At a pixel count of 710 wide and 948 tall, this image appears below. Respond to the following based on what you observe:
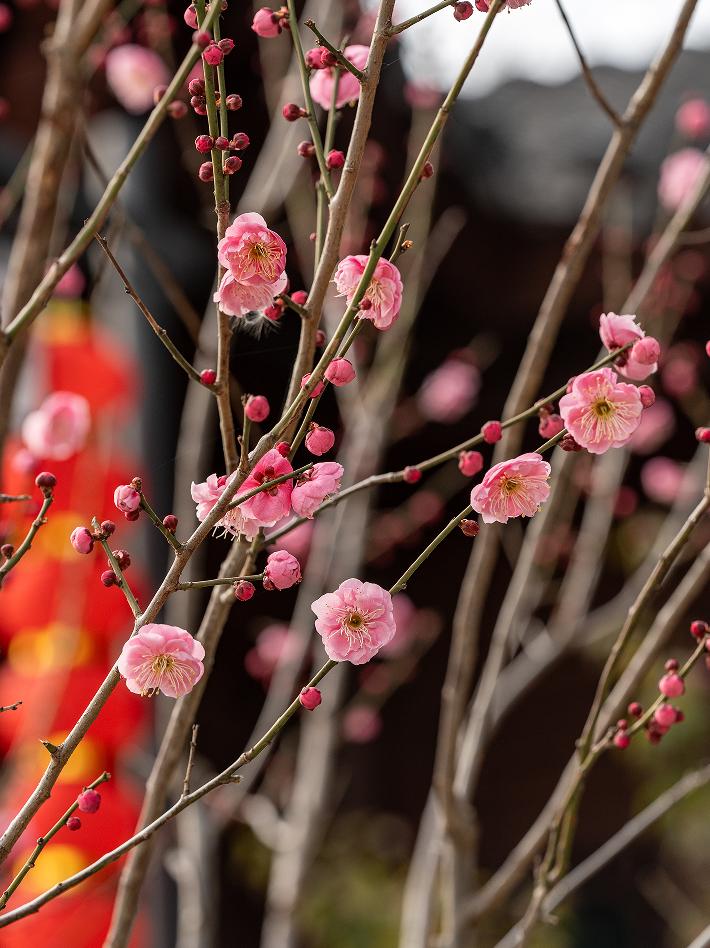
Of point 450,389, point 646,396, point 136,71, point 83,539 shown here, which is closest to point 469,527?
point 646,396

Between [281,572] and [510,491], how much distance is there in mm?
154

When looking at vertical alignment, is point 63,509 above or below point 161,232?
below

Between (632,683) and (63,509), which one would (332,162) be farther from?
(63,509)

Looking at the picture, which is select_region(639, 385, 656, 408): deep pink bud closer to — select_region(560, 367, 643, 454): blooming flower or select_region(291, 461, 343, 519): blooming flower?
select_region(560, 367, 643, 454): blooming flower

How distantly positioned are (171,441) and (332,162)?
217 cm

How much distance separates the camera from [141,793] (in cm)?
202

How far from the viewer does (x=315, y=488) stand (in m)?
0.61

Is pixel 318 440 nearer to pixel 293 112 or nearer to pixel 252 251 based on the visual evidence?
pixel 252 251

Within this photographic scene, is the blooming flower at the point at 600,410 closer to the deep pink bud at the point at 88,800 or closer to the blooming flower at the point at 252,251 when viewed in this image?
the blooming flower at the point at 252,251

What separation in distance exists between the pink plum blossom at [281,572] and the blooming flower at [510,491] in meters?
0.12

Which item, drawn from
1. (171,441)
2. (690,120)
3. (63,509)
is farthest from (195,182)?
(690,120)

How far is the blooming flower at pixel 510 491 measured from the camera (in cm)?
62

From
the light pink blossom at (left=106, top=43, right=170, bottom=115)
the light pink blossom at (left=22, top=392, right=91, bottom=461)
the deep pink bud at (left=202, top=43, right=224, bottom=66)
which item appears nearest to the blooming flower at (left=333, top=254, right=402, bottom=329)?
the deep pink bud at (left=202, top=43, right=224, bottom=66)

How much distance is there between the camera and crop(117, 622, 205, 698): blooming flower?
0.58 meters
